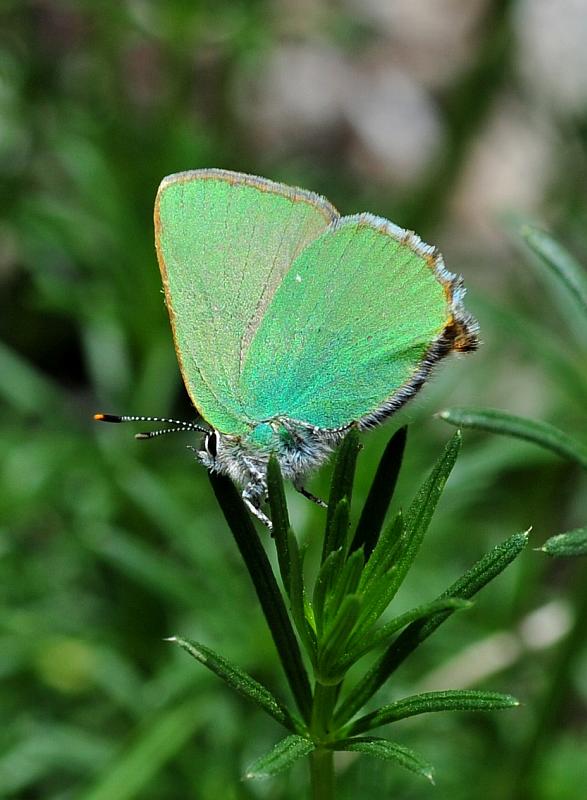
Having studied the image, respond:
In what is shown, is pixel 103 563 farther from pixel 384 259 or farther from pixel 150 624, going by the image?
pixel 384 259

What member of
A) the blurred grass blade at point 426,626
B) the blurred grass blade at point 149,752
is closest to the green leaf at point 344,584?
the blurred grass blade at point 426,626

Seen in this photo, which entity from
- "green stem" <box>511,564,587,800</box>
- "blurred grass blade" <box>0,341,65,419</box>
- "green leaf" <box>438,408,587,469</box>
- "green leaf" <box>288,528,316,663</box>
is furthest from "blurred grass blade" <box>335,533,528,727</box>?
"blurred grass blade" <box>0,341,65,419</box>

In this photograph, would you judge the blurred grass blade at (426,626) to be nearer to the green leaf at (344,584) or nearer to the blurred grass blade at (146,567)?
the green leaf at (344,584)

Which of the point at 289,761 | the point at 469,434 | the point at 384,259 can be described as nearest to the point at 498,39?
the point at 469,434

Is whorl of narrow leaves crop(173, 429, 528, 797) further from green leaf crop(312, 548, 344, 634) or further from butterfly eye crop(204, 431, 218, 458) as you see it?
butterfly eye crop(204, 431, 218, 458)

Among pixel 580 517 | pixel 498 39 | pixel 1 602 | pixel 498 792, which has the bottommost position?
pixel 1 602

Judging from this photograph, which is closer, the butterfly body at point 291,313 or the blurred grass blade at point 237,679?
the blurred grass blade at point 237,679
